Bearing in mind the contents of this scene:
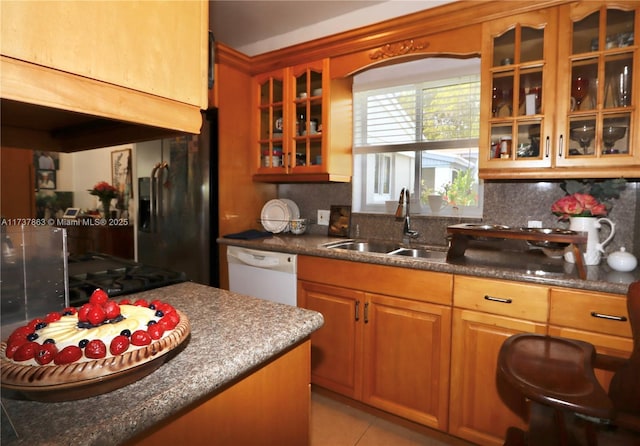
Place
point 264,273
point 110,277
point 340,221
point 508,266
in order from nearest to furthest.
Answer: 1. point 110,277
2. point 508,266
3. point 264,273
4. point 340,221

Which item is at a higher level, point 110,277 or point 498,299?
point 110,277

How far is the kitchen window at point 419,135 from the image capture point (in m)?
2.33

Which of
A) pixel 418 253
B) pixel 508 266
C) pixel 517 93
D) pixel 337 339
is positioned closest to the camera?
pixel 508 266

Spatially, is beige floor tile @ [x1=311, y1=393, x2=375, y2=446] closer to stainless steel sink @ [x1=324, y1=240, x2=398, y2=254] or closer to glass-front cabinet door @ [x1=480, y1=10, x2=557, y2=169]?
stainless steel sink @ [x1=324, y1=240, x2=398, y2=254]

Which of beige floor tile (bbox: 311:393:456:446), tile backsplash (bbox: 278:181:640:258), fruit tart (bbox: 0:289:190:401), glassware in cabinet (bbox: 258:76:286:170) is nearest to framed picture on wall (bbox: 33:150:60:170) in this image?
fruit tart (bbox: 0:289:190:401)

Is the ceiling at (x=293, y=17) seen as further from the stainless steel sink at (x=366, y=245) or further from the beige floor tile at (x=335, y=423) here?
the beige floor tile at (x=335, y=423)

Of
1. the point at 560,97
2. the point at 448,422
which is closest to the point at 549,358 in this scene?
the point at 448,422

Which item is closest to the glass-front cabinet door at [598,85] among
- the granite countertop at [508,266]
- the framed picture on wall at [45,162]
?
the granite countertop at [508,266]

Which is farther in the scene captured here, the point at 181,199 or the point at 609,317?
the point at 181,199

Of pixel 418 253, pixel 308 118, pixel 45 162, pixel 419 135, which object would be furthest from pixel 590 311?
pixel 45 162

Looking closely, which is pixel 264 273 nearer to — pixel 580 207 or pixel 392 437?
pixel 392 437

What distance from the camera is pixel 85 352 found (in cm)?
61

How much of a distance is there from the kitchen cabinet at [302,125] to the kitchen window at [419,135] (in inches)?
6.5

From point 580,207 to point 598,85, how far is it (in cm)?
56
